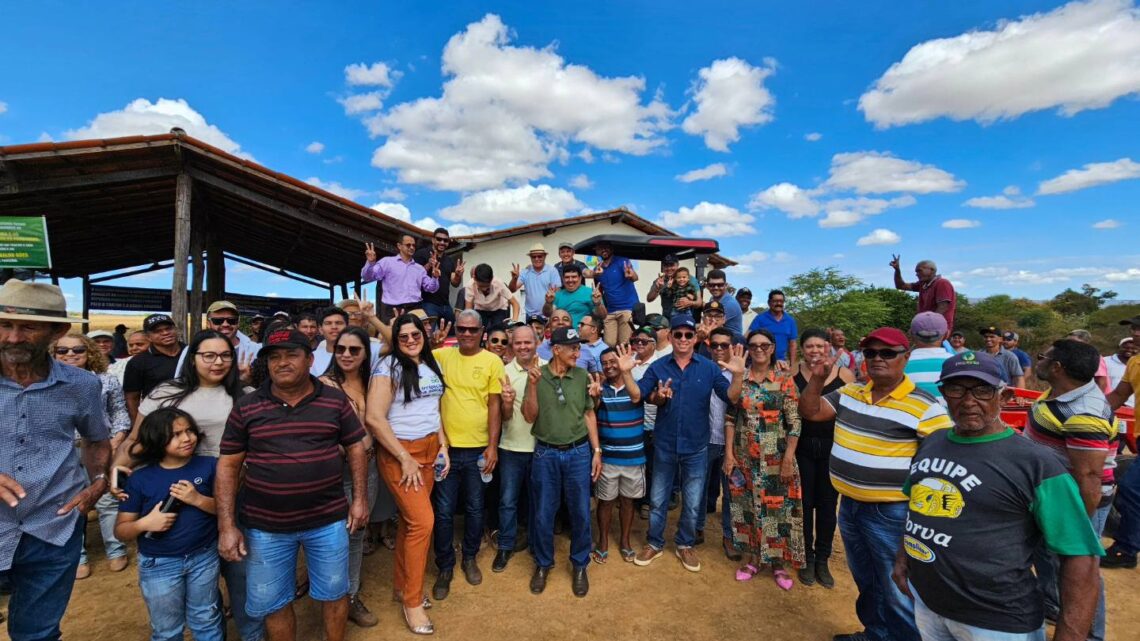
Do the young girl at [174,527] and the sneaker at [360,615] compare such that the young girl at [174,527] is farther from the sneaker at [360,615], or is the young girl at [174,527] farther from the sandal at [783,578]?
the sandal at [783,578]

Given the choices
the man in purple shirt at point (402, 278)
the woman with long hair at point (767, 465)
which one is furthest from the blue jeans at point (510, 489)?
the man in purple shirt at point (402, 278)

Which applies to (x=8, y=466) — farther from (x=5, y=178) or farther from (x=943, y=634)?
(x=5, y=178)

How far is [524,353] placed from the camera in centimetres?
420

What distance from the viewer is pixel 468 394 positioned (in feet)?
13.0

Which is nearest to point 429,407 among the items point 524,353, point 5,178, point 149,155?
Result: point 524,353

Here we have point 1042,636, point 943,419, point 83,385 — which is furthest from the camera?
point 943,419

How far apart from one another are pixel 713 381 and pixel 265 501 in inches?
136

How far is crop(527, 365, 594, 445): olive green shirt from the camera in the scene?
3.99 meters

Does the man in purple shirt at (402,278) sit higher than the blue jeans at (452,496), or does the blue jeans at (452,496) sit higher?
the man in purple shirt at (402,278)

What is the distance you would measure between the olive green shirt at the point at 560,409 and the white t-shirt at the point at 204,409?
2050 mm

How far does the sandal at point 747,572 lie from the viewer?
4.30 metres

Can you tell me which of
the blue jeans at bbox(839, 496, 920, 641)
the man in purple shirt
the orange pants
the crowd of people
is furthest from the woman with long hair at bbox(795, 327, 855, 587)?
the man in purple shirt

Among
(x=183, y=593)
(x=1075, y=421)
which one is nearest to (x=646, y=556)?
(x=1075, y=421)

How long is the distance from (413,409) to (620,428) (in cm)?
178
